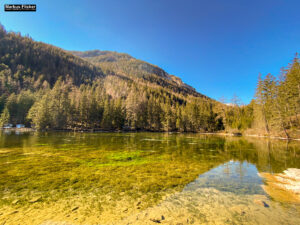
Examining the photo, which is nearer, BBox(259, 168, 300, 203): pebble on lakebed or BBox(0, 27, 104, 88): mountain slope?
BBox(259, 168, 300, 203): pebble on lakebed

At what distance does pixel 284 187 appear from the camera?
7824 mm

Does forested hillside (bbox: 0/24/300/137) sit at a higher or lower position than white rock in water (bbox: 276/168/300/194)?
higher

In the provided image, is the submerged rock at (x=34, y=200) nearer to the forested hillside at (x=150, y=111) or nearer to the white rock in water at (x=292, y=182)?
the white rock in water at (x=292, y=182)

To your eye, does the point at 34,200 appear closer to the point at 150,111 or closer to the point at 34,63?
the point at 150,111

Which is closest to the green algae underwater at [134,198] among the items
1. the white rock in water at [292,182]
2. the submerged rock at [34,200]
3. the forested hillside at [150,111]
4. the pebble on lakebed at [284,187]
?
the submerged rock at [34,200]

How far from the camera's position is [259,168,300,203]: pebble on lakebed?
6.71 metres

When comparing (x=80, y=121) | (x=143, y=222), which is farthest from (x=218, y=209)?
(x=80, y=121)

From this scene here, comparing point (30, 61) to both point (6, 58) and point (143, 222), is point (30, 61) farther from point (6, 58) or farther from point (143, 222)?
point (143, 222)

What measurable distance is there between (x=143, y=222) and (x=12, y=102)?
102m

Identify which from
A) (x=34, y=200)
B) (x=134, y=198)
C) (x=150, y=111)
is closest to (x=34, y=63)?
(x=150, y=111)

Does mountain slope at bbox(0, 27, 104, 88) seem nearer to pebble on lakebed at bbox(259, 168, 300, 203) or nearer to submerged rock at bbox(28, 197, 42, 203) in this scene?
submerged rock at bbox(28, 197, 42, 203)

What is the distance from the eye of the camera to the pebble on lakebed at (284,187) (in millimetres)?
6711

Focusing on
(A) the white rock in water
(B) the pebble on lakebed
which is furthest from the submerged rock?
(A) the white rock in water

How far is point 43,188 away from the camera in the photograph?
7.00 m
